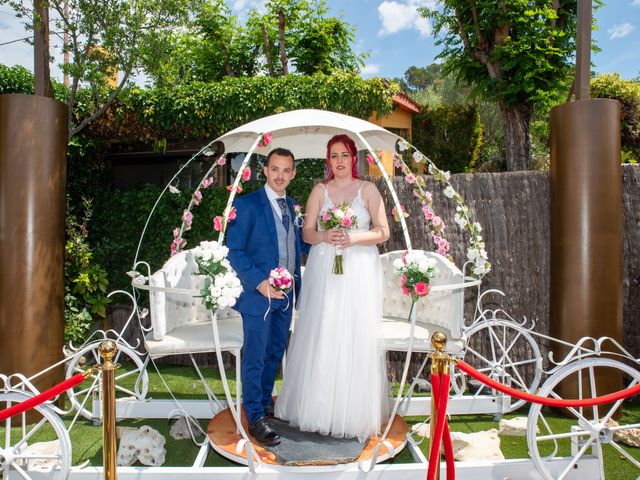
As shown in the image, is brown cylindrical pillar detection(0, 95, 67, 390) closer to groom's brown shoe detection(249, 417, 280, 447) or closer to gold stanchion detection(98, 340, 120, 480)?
groom's brown shoe detection(249, 417, 280, 447)

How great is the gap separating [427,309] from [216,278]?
2218 millimetres

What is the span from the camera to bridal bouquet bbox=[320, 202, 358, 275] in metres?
3.30

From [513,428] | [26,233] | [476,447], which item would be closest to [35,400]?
[26,233]

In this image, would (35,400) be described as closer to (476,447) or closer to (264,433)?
(264,433)

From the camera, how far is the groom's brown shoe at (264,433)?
3304mm

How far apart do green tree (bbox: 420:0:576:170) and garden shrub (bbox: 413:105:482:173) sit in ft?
11.4

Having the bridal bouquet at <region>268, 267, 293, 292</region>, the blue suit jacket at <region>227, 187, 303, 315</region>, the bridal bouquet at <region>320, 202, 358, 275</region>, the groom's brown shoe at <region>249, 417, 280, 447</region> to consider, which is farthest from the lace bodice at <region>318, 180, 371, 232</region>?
the groom's brown shoe at <region>249, 417, 280, 447</region>

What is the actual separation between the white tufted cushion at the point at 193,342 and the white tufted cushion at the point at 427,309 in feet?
3.96

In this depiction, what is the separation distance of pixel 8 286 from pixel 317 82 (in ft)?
15.1

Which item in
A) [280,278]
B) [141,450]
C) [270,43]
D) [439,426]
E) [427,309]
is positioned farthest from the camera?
[270,43]

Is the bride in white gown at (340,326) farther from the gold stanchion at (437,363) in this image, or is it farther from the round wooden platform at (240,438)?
the gold stanchion at (437,363)

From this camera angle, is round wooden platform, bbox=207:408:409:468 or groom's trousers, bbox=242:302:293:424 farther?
groom's trousers, bbox=242:302:293:424

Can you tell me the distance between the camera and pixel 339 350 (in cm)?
345

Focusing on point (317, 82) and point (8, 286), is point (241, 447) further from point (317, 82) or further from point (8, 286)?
point (317, 82)
